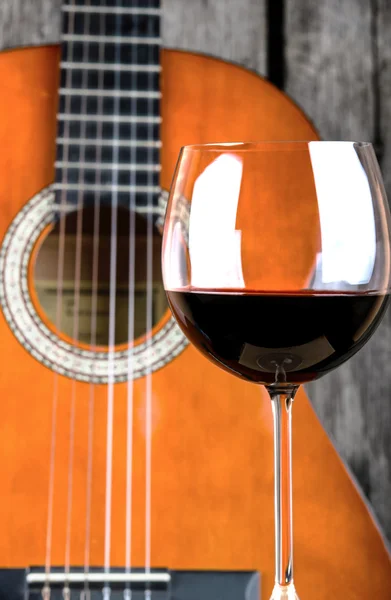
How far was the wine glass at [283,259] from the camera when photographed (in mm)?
385

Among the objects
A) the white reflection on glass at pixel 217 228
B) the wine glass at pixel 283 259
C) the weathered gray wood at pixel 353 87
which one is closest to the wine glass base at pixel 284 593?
the wine glass at pixel 283 259

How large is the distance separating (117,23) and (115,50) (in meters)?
Result: 0.03

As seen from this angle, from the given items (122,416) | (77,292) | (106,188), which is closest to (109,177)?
(106,188)

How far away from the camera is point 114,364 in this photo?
773 mm

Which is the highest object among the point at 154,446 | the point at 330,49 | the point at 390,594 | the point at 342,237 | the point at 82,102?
the point at 330,49

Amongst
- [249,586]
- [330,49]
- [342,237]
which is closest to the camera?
[342,237]

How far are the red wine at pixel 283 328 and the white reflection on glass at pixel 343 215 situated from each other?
1cm

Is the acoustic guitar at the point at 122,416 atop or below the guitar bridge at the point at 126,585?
atop

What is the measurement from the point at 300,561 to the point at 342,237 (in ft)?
1.57

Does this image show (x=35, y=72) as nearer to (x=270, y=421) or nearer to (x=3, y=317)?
(x=3, y=317)

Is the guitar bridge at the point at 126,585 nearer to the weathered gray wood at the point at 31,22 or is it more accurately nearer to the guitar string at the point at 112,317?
the guitar string at the point at 112,317

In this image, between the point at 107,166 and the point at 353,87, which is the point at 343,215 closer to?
the point at 107,166

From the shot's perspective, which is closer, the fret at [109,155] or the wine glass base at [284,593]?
the wine glass base at [284,593]

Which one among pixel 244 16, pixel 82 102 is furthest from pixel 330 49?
pixel 82 102
